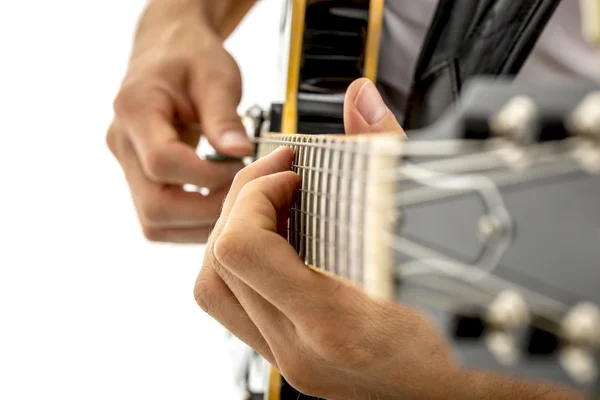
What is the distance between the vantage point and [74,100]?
1610 millimetres

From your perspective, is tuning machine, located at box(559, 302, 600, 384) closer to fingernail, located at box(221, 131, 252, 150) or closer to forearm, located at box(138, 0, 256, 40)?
fingernail, located at box(221, 131, 252, 150)

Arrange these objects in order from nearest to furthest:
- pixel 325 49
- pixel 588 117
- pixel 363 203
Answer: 1. pixel 588 117
2. pixel 363 203
3. pixel 325 49

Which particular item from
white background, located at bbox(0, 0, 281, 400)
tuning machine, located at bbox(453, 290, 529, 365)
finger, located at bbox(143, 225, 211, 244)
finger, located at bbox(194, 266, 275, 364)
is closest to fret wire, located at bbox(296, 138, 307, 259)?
finger, located at bbox(194, 266, 275, 364)

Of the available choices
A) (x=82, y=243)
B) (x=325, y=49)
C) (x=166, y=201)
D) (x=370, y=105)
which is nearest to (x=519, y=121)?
(x=370, y=105)

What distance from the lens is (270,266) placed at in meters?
0.48

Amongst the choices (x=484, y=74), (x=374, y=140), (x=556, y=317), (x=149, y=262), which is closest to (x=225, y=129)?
(x=484, y=74)

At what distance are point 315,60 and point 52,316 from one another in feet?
3.08

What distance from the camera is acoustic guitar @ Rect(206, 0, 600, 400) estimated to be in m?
0.27

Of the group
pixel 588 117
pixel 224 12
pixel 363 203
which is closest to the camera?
pixel 588 117

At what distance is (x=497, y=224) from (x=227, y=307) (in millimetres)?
334

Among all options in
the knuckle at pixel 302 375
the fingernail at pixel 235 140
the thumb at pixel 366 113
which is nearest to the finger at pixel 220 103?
the fingernail at pixel 235 140

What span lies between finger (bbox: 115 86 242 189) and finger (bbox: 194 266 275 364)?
0.29 m

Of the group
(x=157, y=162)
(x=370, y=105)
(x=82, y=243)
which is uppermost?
(x=370, y=105)

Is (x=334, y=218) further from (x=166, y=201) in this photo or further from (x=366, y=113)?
(x=166, y=201)
